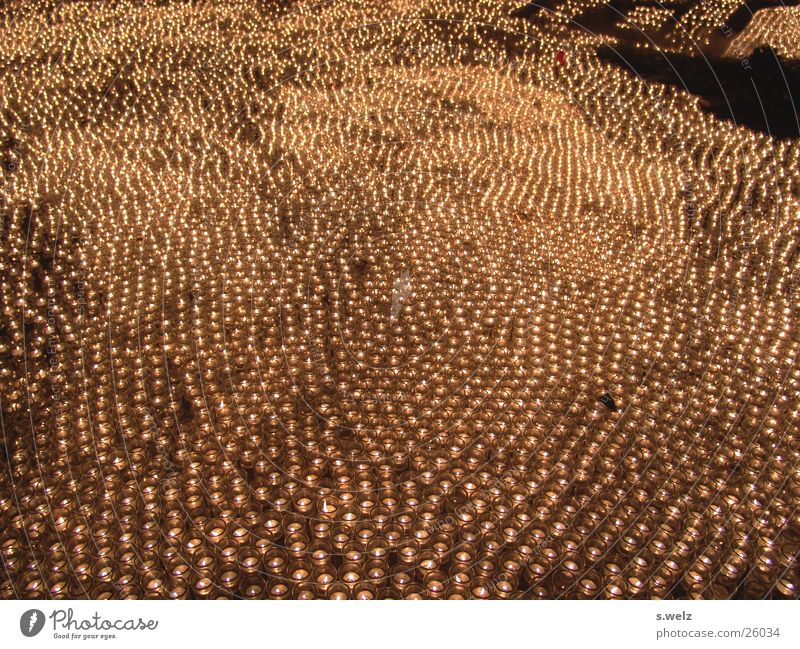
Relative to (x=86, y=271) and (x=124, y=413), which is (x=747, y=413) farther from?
(x=86, y=271)

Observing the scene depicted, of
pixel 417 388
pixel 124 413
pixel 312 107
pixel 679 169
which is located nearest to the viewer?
pixel 124 413

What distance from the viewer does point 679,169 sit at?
412cm

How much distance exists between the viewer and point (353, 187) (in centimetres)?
380

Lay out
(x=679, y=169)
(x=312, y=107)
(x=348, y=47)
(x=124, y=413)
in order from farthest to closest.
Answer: (x=348, y=47) → (x=312, y=107) → (x=679, y=169) → (x=124, y=413)

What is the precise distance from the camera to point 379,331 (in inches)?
109

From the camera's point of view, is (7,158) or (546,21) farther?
(546,21)

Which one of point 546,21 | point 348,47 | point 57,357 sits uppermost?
point 546,21

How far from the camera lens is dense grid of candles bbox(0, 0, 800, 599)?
6.24ft

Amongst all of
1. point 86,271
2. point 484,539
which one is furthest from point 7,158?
point 484,539

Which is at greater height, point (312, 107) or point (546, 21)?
point (546, 21)

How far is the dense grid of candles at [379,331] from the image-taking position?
1.90 m

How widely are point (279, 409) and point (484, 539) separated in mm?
1005

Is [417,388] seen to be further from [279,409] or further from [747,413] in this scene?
[747,413]
